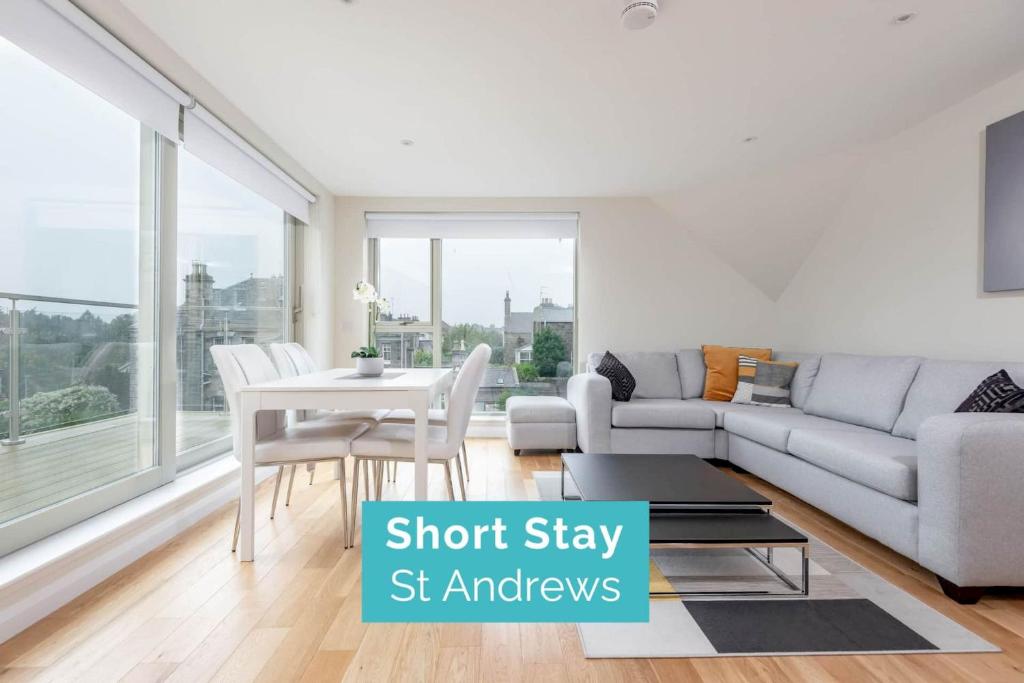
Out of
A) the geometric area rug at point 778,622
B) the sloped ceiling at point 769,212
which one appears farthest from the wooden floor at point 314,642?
the sloped ceiling at point 769,212

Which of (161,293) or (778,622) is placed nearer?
(778,622)

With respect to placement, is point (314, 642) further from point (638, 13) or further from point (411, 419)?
point (638, 13)

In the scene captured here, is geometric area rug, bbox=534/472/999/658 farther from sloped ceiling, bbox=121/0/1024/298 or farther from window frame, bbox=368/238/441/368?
window frame, bbox=368/238/441/368

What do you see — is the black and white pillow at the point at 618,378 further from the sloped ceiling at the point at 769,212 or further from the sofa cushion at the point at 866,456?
the sloped ceiling at the point at 769,212

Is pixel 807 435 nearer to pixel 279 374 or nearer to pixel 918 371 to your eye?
pixel 918 371

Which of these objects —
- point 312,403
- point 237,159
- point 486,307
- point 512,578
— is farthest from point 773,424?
point 237,159

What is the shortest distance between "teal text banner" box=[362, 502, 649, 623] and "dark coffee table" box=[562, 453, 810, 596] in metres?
0.14

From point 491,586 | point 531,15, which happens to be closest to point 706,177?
point 531,15

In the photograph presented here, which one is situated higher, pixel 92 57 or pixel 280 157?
pixel 280 157

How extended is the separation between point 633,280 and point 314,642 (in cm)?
384

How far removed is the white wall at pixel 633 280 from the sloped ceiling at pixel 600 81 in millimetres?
596

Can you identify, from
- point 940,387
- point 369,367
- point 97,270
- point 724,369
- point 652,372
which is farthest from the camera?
point 652,372

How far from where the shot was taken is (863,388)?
2.96 metres

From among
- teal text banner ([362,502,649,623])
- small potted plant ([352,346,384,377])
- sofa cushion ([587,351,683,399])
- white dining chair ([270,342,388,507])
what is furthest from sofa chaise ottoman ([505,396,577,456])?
teal text banner ([362,502,649,623])
